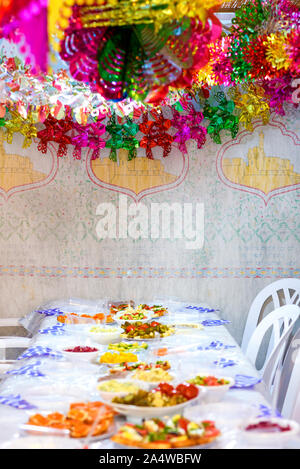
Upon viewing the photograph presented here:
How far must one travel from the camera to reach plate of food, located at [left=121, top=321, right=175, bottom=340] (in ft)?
8.98

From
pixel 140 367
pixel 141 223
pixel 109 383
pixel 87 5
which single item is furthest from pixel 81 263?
pixel 87 5

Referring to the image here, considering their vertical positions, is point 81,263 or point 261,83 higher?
point 261,83

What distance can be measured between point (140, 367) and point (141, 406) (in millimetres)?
517

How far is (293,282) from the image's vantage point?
13.1 feet

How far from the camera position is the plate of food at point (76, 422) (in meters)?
1.48

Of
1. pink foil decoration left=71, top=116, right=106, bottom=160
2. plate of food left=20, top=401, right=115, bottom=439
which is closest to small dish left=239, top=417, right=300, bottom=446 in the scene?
plate of food left=20, top=401, right=115, bottom=439

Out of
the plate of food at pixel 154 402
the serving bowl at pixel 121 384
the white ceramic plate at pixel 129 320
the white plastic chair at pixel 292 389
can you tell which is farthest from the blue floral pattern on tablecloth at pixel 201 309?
the plate of food at pixel 154 402

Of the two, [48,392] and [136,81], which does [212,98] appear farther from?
[48,392]

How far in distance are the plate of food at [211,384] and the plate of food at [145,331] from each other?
0.79 meters

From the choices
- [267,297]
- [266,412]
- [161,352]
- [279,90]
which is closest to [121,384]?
Result: [266,412]

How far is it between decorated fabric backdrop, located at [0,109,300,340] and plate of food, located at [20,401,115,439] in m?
2.53

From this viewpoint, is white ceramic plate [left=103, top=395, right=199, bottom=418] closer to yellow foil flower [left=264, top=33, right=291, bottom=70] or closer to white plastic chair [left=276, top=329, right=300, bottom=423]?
white plastic chair [left=276, top=329, right=300, bottom=423]

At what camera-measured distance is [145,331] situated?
9.23 ft

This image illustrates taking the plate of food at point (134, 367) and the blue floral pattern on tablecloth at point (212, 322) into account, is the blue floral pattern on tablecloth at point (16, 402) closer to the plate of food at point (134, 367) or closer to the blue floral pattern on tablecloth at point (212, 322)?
the plate of food at point (134, 367)
